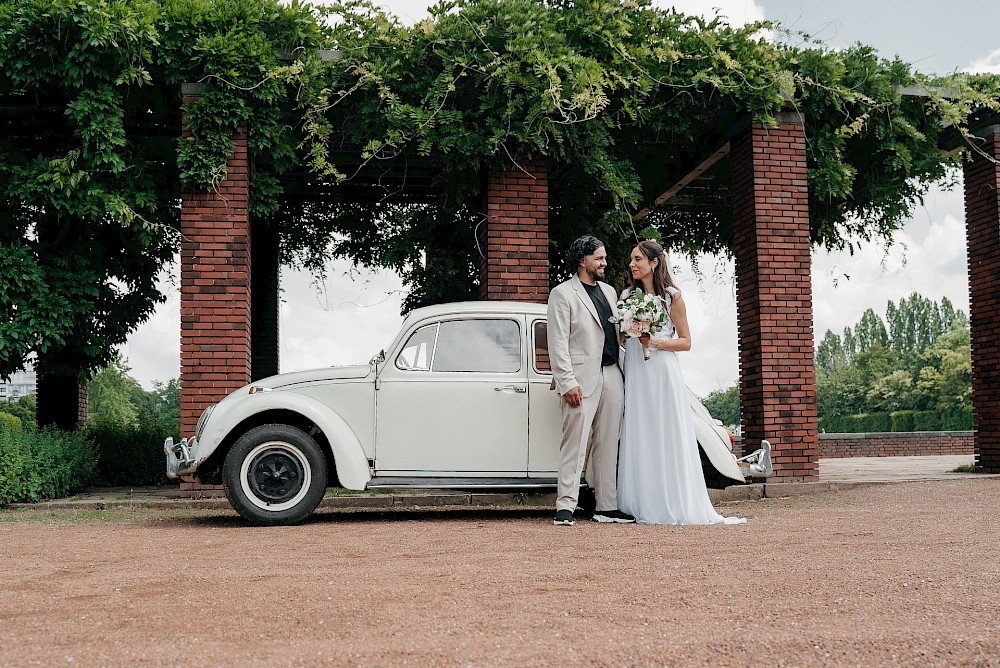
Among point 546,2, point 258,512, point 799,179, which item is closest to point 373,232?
point 546,2

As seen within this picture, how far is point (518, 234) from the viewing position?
11.3m

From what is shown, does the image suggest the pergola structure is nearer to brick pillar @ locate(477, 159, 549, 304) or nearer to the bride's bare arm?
brick pillar @ locate(477, 159, 549, 304)

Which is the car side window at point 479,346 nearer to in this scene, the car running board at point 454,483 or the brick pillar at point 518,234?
the car running board at point 454,483

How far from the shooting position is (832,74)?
38.0 feet

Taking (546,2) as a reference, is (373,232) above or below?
below

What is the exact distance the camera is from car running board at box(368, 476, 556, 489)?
788 cm

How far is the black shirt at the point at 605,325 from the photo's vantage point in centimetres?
766

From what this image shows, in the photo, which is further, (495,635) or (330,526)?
(330,526)

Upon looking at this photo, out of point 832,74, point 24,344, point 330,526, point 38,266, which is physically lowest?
point 330,526

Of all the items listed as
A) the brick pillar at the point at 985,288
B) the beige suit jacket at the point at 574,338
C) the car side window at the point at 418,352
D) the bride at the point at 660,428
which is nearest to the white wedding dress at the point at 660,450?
the bride at the point at 660,428

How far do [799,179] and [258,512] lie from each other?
758 centimetres

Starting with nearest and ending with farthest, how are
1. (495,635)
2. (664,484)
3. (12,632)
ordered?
(495,635), (12,632), (664,484)

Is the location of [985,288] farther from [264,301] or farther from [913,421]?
[913,421]

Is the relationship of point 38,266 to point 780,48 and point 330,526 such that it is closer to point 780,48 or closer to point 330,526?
point 330,526
